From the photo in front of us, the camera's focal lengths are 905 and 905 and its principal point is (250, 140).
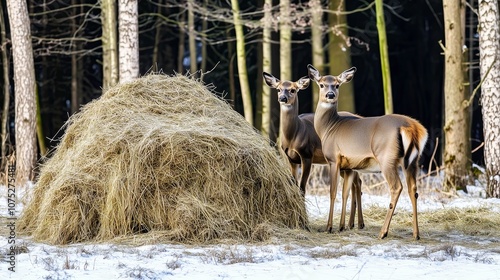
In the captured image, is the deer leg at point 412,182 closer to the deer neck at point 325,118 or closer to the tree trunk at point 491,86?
the deer neck at point 325,118

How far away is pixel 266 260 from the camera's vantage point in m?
8.12

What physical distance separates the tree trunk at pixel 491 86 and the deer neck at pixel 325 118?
4372 mm

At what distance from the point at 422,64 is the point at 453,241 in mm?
22312

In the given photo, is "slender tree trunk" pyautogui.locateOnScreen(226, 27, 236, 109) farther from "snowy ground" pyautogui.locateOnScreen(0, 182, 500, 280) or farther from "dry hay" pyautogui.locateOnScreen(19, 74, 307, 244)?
"snowy ground" pyautogui.locateOnScreen(0, 182, 500, 280)

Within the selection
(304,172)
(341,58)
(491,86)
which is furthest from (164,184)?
(341,58)

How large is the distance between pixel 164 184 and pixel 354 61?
22326mm

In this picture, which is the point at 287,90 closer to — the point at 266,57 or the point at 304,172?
the point at 304,172

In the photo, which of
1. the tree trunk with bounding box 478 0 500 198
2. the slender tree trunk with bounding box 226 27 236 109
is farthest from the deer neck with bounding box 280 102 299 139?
the slender tree trunk with bounding box 226 27 236 109

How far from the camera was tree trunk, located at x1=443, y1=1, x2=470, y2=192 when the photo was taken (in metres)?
15.3

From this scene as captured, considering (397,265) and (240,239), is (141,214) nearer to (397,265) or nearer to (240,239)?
(240,239)

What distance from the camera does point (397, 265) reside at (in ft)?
26.0

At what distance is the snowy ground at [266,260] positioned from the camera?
24.3 feet

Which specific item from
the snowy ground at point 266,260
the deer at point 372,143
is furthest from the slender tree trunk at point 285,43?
the snowy ground at point 266,260

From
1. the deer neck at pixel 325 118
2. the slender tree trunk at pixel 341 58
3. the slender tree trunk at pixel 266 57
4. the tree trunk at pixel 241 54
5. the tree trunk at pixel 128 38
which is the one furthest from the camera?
the slender tree trunk at pixel 341 58
